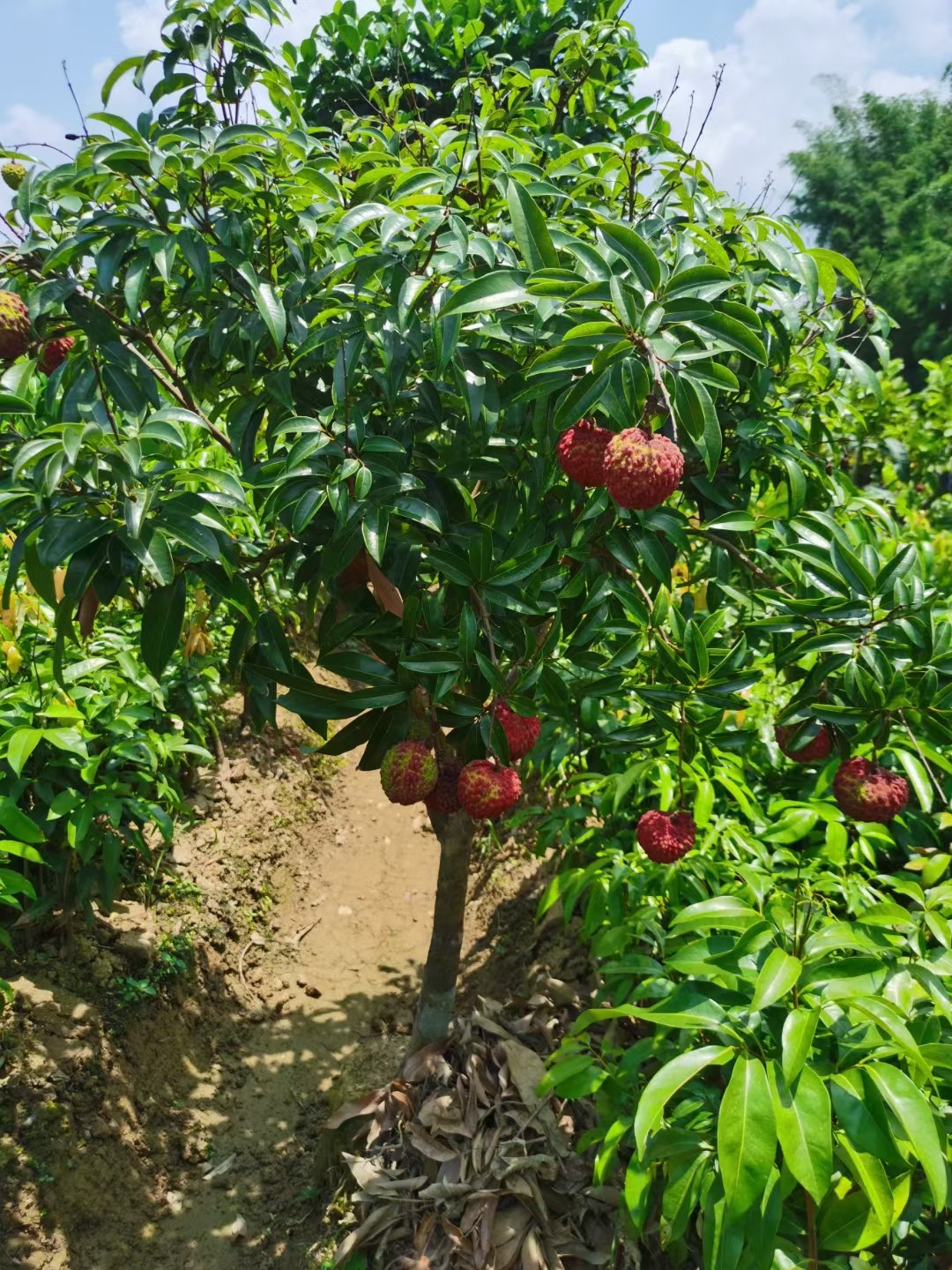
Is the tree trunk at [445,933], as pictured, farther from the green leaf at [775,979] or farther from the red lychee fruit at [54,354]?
the red lychee fruit at [54,354]

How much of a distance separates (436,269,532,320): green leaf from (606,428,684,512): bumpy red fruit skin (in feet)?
0.83

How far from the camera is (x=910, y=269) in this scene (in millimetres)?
14500

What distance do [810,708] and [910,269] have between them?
1579 centimetres

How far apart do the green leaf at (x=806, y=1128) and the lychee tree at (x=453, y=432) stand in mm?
33

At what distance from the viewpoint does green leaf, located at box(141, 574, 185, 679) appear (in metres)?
1.39

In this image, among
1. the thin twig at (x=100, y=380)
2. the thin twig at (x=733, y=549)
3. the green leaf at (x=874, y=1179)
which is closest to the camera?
the green leaf at (x=874, y=1179)

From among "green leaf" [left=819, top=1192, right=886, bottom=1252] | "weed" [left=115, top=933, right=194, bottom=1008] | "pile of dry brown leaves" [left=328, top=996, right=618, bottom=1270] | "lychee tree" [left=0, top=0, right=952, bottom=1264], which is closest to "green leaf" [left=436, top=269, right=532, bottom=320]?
"lychee tree" [left=0, top=0, right=952, bottom=1264]

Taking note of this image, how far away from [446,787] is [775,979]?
61 centimetres

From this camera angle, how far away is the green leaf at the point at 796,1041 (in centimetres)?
105

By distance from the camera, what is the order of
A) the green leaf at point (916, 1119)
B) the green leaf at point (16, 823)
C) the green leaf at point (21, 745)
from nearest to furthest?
the green leaf at point (916, 1119), the green leaf at point (16, 823), the green leaf at point (21, 745)

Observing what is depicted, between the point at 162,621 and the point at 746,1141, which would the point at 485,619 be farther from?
the point at 746,1141

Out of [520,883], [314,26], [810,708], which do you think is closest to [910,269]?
[314,26]

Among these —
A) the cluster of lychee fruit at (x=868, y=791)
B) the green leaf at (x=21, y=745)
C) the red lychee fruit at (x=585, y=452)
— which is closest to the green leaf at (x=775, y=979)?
the cluster of lychee fruit at (x=868, y=791)

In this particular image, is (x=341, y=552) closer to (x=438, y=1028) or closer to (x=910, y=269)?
(x=438, y=1028)
